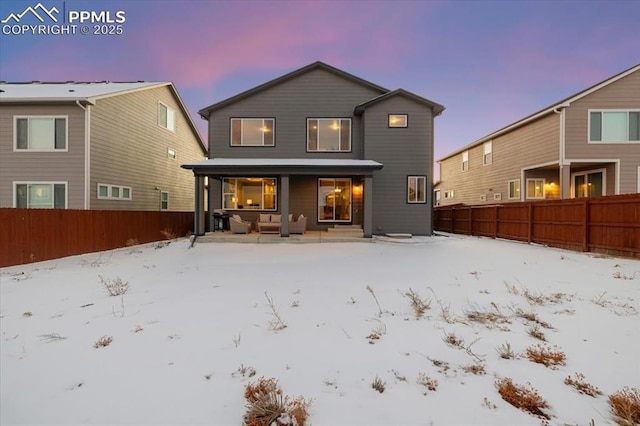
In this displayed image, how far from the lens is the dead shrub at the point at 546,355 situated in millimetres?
3035

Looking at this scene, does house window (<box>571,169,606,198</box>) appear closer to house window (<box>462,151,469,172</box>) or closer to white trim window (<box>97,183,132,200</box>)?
house window (<box>462,151,469,172</box>)

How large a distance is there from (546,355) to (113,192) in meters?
16.6

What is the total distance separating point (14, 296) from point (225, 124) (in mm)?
10840

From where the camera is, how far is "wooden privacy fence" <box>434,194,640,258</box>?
26.8 ft

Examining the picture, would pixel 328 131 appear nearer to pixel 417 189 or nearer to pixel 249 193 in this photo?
pixel 249 193

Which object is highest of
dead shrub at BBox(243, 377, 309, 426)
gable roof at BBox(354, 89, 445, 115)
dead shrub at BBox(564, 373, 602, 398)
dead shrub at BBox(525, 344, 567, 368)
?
gable roof at BBox(354, 89, 445, 115)

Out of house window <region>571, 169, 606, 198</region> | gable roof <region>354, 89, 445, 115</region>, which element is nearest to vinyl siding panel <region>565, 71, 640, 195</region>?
house window <region>571, 169, 606, 198</region>

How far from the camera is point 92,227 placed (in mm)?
10609

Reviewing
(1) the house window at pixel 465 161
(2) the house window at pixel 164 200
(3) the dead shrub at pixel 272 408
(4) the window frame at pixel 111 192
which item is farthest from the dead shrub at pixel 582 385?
(1) the house window at pixel 465 161

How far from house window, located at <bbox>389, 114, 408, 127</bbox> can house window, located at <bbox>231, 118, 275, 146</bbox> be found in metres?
5.74

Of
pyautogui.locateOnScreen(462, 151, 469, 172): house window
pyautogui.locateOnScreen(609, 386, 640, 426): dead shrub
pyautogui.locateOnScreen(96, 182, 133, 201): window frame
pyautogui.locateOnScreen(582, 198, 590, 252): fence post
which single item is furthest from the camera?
pyautogui.locateOnScreen(462, 151, 469, 172): house window

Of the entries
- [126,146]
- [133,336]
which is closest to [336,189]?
[126,146]

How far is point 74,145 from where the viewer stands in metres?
12.5

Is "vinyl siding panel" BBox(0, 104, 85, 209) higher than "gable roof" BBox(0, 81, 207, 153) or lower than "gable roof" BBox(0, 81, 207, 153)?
lower
